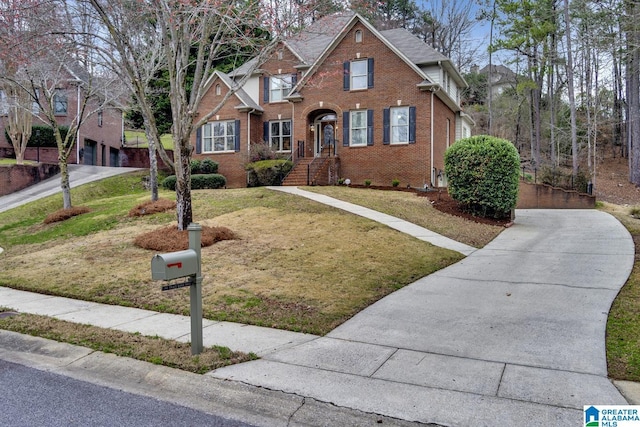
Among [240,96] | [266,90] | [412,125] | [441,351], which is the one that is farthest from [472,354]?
[266,90]

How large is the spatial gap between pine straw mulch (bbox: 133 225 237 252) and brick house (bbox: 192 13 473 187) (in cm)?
1072

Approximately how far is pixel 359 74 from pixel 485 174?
33.5 ft

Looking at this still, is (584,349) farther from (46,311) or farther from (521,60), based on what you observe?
(521,60)

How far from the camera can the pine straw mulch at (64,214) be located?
14969 millimetres

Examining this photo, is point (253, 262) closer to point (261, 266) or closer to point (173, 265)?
point (261, 266)

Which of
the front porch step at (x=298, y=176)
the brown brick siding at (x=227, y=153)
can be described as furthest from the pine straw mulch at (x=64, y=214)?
the brown brick siding at (x=227, y=153)

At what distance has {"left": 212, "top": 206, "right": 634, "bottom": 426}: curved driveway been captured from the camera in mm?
3346

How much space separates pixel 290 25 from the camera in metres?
10.2

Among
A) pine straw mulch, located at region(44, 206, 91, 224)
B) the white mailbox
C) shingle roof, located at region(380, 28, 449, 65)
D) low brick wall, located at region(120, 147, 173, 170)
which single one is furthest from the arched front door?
the white mailbox

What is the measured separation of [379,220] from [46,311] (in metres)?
8.50

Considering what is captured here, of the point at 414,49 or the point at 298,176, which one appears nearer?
the point at 298,176

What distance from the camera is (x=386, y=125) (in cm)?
2134

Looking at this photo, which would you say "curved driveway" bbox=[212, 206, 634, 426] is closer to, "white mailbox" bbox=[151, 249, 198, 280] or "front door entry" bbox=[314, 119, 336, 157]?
"white mailbox" bbox=[151, 249, 198, 280]

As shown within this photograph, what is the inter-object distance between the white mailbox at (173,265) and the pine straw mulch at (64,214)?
13.2 metres
